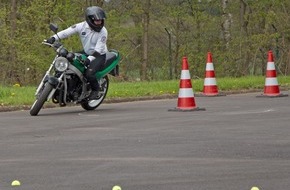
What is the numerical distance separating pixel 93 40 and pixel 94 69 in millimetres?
536

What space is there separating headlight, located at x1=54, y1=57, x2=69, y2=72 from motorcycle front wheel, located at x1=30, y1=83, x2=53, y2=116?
35cm

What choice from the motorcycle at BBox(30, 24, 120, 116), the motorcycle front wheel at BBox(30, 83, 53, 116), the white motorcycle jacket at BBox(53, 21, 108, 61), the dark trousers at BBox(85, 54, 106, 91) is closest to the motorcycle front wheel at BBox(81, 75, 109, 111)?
the motorcycle at BBox(30, 24, 120, 116)

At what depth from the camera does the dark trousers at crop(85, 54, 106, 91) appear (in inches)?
575

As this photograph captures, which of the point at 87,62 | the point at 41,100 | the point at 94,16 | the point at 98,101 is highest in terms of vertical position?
the point at 94,16

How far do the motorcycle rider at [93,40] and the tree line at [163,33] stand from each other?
17056 mm

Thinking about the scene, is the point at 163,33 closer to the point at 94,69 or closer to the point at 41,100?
the point at 94,69

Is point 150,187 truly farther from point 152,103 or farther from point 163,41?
point 163,41

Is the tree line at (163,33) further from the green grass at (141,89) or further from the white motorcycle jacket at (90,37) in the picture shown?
the white motorcycle jacket at (90,37)

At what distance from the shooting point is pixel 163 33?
47.0m

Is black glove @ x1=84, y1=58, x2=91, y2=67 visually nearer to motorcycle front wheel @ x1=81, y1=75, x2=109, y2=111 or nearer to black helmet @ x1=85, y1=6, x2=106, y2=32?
black helmet @ x1=85, y1=6, x2=106, y2=32

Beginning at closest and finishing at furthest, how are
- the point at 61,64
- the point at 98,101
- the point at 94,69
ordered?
the point at 61,64 < the point at 94,69 < the point at 98,101

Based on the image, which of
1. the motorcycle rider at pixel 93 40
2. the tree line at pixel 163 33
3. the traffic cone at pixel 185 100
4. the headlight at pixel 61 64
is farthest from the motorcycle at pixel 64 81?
the tree line at pixel 163 33

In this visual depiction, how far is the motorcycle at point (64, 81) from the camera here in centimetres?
1416

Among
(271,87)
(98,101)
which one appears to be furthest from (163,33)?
(98,101)
